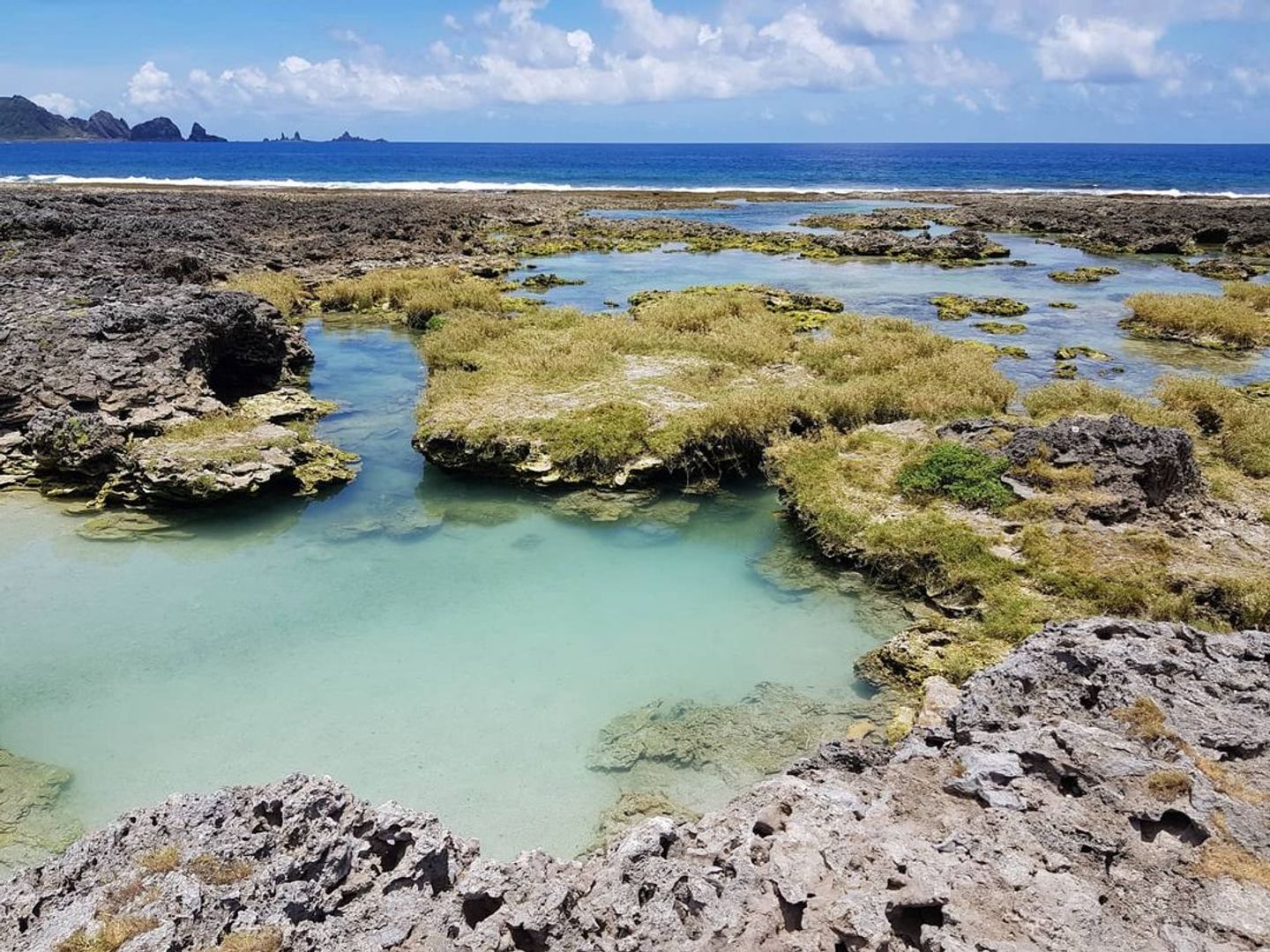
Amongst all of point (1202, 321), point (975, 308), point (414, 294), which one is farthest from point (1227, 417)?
point (414, 294)

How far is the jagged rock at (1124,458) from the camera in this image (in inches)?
551

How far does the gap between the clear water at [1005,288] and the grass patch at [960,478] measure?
931 cm

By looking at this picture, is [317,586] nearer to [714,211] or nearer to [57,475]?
[57,475]

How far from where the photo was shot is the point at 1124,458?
1453cm

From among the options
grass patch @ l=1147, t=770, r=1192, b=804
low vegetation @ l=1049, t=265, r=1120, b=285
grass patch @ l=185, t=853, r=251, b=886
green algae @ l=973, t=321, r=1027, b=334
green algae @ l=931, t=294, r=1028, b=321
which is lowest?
grass patch @ l=185, t=853, r=251, b=886

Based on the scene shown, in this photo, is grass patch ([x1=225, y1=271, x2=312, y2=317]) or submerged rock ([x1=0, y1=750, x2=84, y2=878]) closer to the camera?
submerged rock ([x1=0, y1=750, x2=84, y2=878])

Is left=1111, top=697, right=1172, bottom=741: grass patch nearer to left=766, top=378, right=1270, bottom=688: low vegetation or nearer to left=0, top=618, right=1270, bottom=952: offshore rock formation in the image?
left=0, top=618, right=1270, bottom=952: offshore rock formation

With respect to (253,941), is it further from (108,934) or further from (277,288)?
(277,288)

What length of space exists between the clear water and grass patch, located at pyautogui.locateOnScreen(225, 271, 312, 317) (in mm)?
10323

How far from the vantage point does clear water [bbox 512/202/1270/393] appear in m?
25.8

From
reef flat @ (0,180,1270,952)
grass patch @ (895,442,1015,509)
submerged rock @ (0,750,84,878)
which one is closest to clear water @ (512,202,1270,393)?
reef flat @ (0,180,1270,952)

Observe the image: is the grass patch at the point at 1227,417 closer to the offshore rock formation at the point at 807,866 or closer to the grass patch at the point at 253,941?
the offshore rock formation at the point at 807,866

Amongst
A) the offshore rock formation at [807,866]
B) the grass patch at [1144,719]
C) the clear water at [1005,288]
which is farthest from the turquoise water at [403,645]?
the clear water at [1005,288]

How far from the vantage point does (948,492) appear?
14617 millimetres
